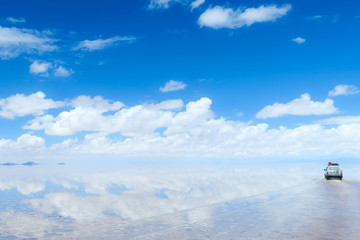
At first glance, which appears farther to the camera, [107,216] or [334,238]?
[107,216]

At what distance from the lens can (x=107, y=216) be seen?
72.8 feet

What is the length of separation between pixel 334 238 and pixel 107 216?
48.9ft

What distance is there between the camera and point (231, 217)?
20.1 metres

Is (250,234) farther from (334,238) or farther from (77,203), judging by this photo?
(77,203)

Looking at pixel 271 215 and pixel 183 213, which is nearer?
pixel 271 215

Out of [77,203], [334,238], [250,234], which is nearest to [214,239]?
[250,234]

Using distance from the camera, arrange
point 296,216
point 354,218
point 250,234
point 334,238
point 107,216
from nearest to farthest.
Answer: point 334,238 → point 250,234 → point 354,218 → point 296,216 → point 107,216

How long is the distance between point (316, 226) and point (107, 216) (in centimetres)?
1389

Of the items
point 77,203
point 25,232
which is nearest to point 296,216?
point 25,232

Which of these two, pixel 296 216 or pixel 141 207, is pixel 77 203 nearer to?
pixel 141 207

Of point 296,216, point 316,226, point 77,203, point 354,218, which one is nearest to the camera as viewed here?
→ point 316,226

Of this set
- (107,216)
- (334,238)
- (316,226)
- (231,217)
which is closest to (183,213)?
(231,217)

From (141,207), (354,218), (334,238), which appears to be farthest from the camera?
(141,207)

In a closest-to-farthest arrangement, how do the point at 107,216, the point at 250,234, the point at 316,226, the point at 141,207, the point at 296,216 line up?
1. the point at 250,234
2. the point at 316,226
3. the point at 296,216
4. the point at 107,216
5. the point at 141,207
